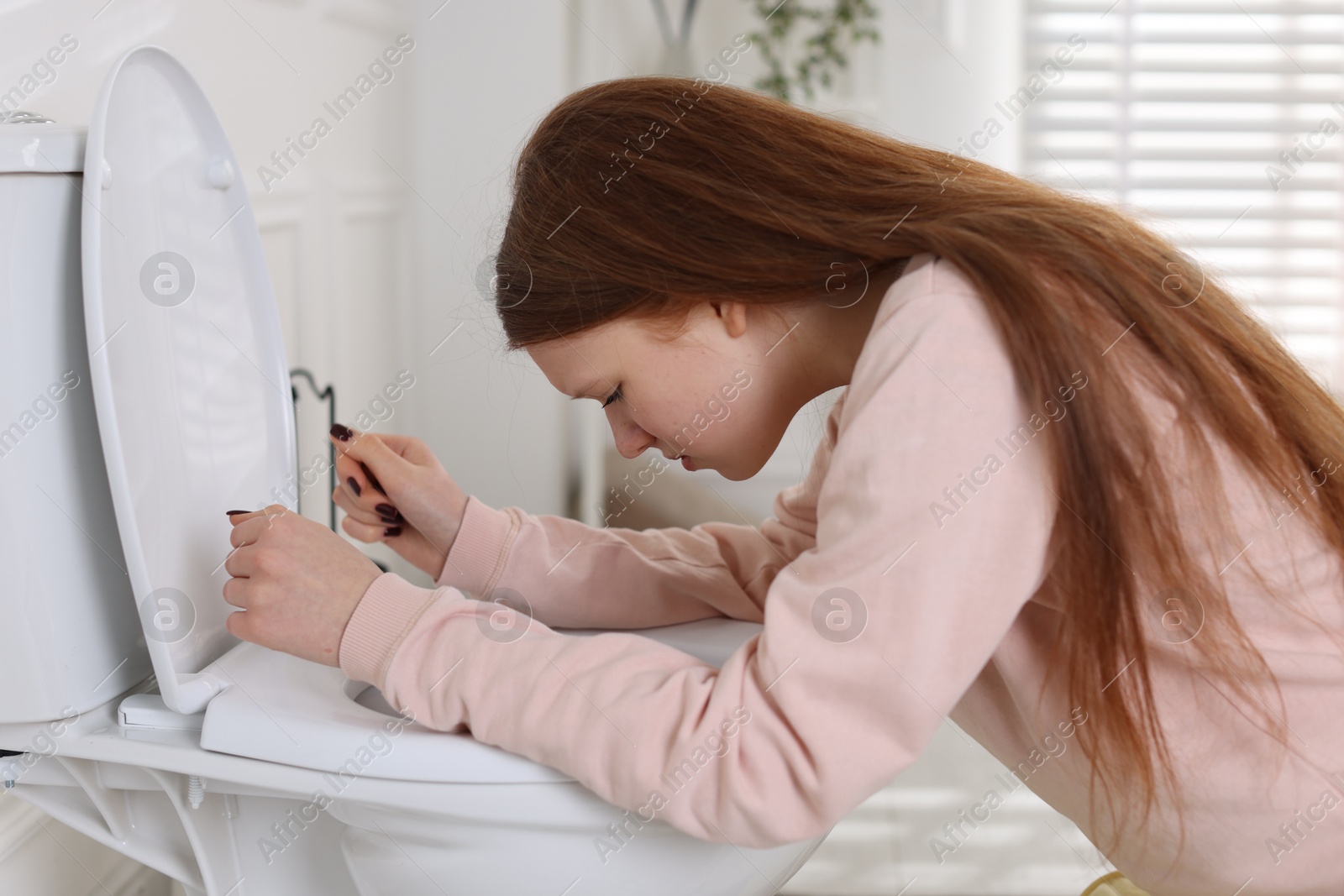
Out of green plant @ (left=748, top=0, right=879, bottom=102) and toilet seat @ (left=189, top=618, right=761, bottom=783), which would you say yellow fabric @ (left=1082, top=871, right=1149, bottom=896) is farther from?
green plant @ (left=748, top=0, right=879, bottom=102)

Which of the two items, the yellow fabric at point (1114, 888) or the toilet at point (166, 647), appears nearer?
the toilet at point (166, 647)

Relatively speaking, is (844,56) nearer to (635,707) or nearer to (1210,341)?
(1210,341)

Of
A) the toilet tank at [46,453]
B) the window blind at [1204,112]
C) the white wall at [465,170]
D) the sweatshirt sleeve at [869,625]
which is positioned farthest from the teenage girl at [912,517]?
the window blind at [1204,112]

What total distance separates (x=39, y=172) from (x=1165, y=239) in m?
0.70

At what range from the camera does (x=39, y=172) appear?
64 cm

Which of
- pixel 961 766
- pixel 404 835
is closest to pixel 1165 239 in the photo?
pixel 404 835

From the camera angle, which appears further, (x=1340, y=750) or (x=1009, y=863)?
(x=1009, y=863)

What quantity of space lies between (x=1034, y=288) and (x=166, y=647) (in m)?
0.56

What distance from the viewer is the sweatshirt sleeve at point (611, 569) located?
0.85 meters

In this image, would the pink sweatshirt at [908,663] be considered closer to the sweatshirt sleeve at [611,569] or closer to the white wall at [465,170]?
the sweatshirt sleeve at [611,569]

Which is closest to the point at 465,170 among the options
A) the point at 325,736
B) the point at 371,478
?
the point at 371,478

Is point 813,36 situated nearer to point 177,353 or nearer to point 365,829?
point 177,353

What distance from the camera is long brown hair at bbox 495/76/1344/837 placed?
0.58 m

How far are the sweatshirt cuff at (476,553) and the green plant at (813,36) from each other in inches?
65.3
